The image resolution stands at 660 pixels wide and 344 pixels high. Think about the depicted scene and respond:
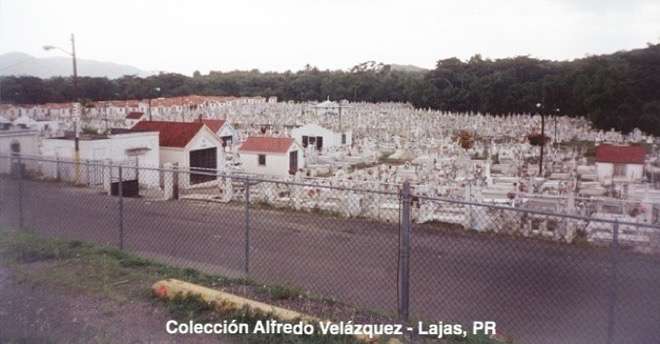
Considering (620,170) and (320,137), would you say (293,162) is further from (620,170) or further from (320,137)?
(620,170)

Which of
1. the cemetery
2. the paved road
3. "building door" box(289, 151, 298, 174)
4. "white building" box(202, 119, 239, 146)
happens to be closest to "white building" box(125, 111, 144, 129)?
the cemetery

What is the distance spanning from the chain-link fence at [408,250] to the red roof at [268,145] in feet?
35.3

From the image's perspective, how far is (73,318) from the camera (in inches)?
223

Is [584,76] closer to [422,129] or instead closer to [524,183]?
[422,129]

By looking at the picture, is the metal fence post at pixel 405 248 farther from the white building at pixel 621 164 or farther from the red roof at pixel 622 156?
the red roof at pixel 622 156

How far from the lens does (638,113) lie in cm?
4269

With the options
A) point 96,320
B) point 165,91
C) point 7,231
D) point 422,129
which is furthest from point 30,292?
point 165,91

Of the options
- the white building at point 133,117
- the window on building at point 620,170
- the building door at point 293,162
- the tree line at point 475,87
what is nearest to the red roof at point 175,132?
the building door at point 293,162

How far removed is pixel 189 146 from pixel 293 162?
522 cm

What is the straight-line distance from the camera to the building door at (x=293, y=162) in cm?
2680

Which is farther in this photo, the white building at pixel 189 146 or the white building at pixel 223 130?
the white building at pixel 223 130

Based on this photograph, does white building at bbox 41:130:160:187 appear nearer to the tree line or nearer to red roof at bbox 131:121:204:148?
red roof at bbox 131:121:204:148

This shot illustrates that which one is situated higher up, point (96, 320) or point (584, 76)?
point (584, 76)

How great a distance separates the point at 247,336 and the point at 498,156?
27.2 m
